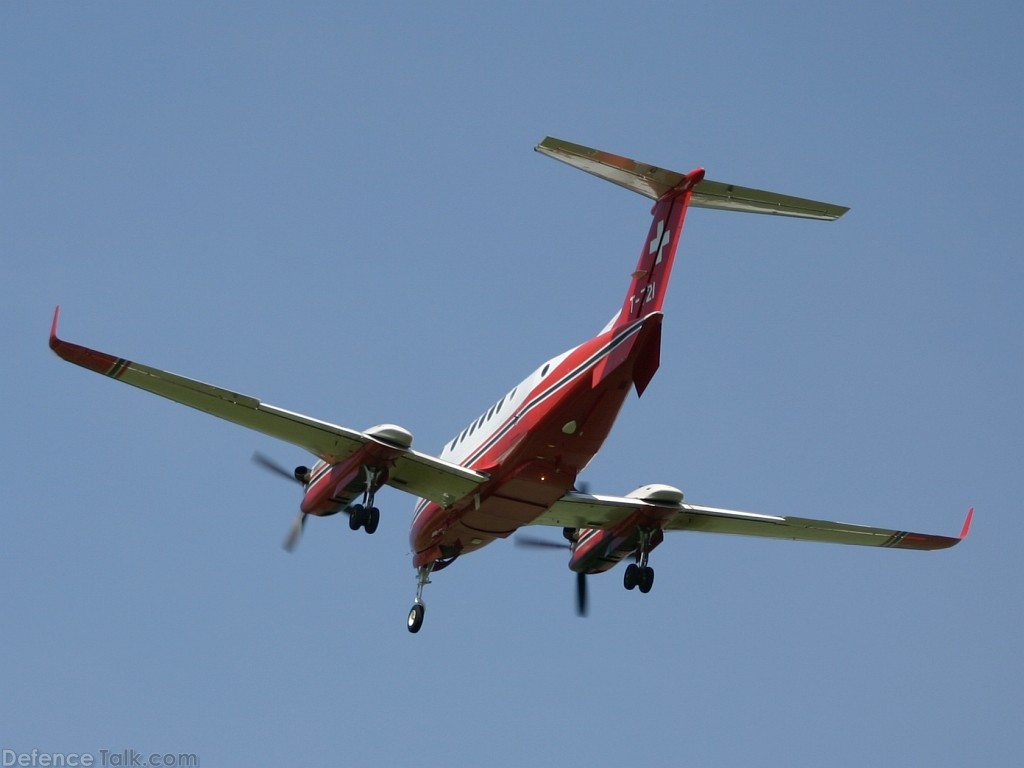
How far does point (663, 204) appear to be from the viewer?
30.8 m

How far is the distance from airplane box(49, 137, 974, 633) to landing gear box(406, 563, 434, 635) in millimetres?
34

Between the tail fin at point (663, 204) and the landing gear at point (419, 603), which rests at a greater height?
the tail fin at point (663, 204)

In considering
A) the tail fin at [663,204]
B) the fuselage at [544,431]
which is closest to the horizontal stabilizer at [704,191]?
the tail fin at [663,204]

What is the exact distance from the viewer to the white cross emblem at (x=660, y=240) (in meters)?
30.4

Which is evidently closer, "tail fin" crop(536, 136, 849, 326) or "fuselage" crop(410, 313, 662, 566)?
"fuselage" crop(410, 313, 662, 566)

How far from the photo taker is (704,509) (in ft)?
116

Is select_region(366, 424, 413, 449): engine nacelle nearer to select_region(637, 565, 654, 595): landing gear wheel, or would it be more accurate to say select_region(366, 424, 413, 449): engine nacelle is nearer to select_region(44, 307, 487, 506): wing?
select_region(44, 307, 487, 506): wing

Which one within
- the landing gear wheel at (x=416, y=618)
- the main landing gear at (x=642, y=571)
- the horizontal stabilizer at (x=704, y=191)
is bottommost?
the landing gear wheel at (x=416, y=618)

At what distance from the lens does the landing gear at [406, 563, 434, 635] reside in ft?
117

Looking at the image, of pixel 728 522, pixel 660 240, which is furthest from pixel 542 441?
pixel 728 522

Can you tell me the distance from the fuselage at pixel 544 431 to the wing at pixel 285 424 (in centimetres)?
70

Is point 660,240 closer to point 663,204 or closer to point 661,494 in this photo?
point 663,204

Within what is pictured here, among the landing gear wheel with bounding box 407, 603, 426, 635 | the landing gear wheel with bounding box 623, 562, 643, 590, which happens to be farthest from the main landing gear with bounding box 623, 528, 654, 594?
the landing gear wheel with bounding box 407, 603, 426, 635

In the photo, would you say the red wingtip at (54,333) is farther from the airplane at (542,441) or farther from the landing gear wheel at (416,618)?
the landing gear wheel at (416,618)
